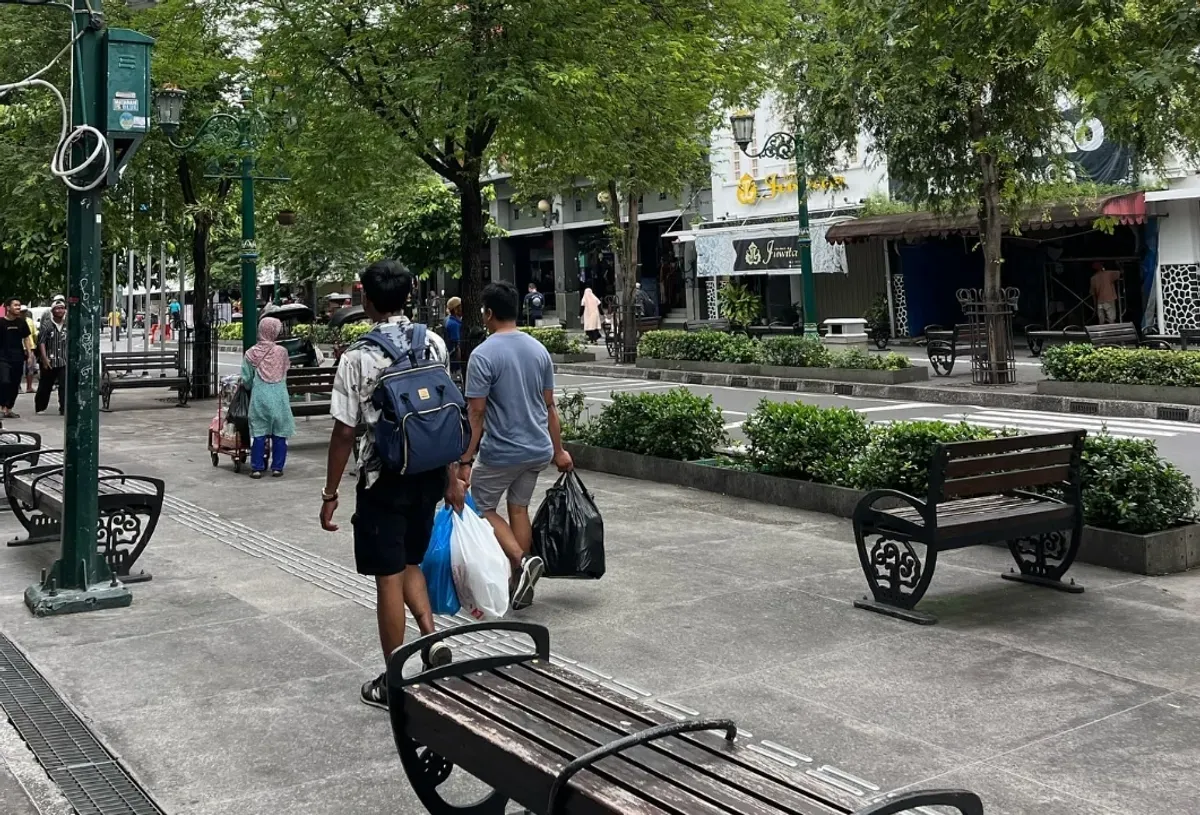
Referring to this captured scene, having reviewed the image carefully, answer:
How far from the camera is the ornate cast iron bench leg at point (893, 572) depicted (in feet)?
21.8

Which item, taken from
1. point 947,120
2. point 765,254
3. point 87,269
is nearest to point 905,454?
point 87,269

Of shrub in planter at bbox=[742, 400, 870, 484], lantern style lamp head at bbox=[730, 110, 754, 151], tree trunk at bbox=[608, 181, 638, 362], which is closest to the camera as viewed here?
shrub in planter at bbox=[742, 400, 870, 484]

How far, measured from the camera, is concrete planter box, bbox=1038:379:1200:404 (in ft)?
54.2

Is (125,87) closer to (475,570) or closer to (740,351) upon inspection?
(475,570)

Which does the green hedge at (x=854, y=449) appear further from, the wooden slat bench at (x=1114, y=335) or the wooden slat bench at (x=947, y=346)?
the wooden slat bench at (x=1114, y=335)

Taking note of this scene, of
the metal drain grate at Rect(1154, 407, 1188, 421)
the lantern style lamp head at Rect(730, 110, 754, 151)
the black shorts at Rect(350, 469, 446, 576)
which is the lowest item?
the metal drain grate at Rect(1154, 407, 1188, 421)

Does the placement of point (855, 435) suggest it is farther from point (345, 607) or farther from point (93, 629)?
point (93, 629)

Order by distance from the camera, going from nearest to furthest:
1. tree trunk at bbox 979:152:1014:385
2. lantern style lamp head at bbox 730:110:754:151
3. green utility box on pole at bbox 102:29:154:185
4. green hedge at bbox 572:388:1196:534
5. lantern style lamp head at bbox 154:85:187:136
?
green utility box on pole at bbox 102:29:154:185 < green hedge at bbox 572:388:1196:534 < lantern style lamp head at bbox 154:85:187:136 < tree trunk at bbox 979:152:1014:385 < lantern style lamp head at bbox 730:110:754:151

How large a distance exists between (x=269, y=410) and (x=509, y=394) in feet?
21.4

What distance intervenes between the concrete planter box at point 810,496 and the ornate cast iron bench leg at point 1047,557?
0.41 meters

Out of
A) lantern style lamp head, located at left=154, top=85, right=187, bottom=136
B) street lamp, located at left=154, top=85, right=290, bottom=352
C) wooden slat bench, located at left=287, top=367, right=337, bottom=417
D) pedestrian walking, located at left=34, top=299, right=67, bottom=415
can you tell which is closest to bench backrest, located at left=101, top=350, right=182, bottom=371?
pedestrian walking, located at left=34, top=299, right=67, bottom=415

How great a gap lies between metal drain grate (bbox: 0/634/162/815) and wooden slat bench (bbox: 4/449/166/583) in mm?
1702

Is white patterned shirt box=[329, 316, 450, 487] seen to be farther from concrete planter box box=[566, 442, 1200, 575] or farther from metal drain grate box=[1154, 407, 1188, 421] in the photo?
metal drain grate box=[1154, 407, 1188, 421]

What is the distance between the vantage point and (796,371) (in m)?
23.1
